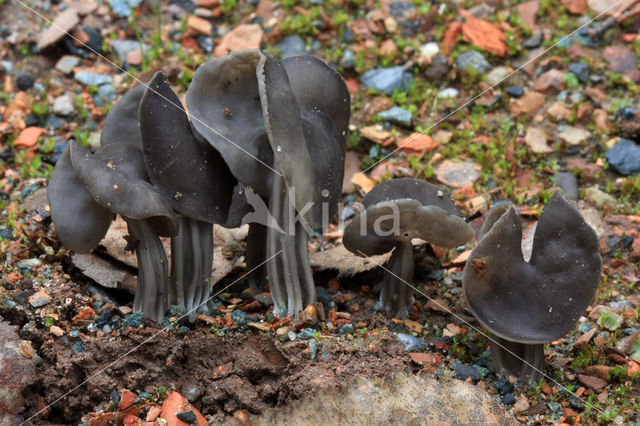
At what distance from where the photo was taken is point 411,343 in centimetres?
410

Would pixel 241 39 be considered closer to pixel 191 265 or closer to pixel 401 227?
pixel 191 265

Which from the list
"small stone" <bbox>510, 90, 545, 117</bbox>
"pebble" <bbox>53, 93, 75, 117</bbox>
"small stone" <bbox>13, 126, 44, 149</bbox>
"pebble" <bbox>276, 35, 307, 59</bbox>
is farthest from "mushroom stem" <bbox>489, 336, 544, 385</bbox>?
"pebble" <bbox>53, 93, 75, 117</bbox>

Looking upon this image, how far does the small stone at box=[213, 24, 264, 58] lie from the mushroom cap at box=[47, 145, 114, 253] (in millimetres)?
3195

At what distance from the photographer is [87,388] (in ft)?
11.9

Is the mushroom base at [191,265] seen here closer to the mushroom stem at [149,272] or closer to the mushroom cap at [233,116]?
the mushroom stem at [149,272]

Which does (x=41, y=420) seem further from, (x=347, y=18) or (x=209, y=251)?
(x=347, y=18)

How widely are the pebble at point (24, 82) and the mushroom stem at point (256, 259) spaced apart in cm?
304

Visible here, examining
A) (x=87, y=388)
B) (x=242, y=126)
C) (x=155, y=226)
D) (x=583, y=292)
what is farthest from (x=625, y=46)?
(x=87, y=388)

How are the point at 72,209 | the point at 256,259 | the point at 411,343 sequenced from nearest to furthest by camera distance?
the point at 72,209 < the point at 411,343 < the point at 256,259

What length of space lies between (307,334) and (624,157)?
3083 mm

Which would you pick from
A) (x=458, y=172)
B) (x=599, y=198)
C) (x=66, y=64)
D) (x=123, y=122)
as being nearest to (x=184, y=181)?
(x=123, y=122)

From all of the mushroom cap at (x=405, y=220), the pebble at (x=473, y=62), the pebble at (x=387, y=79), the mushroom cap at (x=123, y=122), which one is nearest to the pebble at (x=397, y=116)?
the pebble at (x=387, y=79)

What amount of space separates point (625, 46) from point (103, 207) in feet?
16.3

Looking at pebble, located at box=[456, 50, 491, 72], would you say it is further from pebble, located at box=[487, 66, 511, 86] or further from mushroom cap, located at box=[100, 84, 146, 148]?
mushroom cap, located at box=[100, 84, 146, 148]
